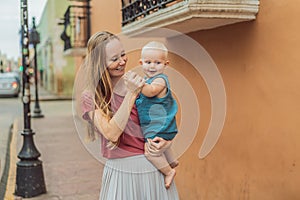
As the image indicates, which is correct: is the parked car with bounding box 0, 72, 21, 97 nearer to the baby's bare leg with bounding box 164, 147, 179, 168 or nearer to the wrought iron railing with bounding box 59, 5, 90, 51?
the wrought iron railing with bounding box 59, 5, 90, 51

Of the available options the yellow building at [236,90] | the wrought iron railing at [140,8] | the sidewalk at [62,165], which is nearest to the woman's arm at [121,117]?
the yellow building at [236,90]

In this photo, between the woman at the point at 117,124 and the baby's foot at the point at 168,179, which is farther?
the baby's foot at the point at 168,179

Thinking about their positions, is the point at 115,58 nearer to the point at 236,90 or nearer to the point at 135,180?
the point at 135,180

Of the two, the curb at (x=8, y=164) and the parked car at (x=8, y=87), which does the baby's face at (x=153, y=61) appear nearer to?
the curb at (x=8, y=164)

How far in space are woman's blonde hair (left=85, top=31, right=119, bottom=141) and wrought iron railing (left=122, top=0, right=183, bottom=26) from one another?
5.60ft

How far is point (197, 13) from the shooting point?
3.39 meters

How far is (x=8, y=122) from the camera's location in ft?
44.1

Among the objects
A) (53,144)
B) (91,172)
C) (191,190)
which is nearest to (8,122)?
(53,144)

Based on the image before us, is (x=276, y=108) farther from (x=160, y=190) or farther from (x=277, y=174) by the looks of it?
(x=160, y=190)

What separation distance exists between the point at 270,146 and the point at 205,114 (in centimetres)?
120

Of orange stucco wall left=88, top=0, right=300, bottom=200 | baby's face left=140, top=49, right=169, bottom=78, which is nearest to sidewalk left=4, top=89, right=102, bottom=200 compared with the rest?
orange stucco wall left=88, top=0, right=300, bottom=200

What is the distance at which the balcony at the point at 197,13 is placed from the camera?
3.37 meters

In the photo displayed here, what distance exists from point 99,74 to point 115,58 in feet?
0.41

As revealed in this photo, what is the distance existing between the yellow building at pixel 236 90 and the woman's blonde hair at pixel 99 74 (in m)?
0.65
